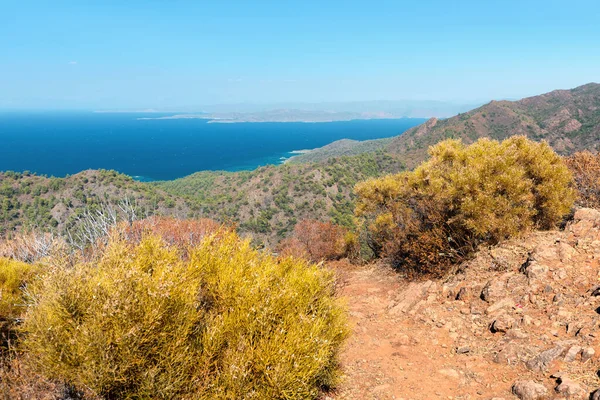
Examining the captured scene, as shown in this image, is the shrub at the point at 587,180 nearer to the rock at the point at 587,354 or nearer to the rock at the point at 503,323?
the rock at the point at 503,323

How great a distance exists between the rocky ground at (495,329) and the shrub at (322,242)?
7.07 meters

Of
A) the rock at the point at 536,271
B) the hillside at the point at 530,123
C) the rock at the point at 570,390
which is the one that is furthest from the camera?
the hillside at the point at 530,123

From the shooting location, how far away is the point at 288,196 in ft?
190

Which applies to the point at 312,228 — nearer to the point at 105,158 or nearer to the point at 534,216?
the point at 534,216

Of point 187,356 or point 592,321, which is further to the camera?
point 592,321

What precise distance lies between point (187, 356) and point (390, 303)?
5.94 meters

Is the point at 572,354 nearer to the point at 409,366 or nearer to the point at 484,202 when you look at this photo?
the point at 409,366

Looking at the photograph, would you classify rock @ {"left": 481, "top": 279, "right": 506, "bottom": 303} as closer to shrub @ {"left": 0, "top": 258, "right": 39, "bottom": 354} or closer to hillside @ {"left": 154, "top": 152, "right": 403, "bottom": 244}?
shrub @ {"left": 0, "top": 258, "right": 39, "bottom": 354}

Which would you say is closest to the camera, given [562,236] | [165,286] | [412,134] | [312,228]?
[165,286]

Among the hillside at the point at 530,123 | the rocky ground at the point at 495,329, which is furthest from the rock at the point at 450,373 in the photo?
the hillside at the point at 530,123

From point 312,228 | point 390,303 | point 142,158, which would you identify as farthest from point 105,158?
point 390,303

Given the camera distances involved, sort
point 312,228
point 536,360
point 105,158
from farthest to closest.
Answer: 1. point 105,158
2. point 312,228
3. point 536,360

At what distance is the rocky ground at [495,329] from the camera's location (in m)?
4.96

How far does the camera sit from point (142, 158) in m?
166
